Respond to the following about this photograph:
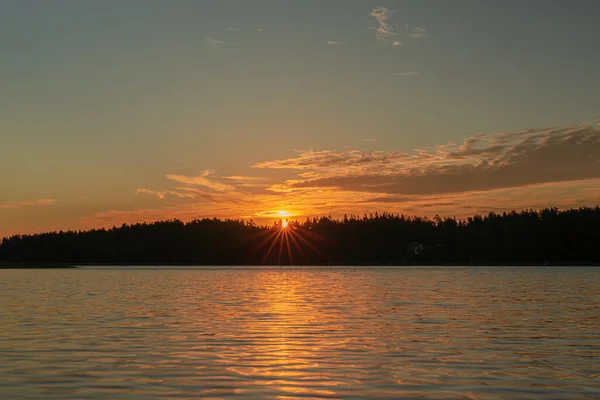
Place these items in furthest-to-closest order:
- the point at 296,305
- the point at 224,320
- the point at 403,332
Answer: the point at 296,305 → the point at 224,320 → the point at 403,332

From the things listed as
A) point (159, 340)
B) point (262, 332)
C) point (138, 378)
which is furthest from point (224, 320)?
point (138, 378)

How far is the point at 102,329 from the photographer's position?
1409 inches

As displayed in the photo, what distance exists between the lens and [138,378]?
70.9 ft

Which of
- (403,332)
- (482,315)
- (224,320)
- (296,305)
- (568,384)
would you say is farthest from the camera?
(296,305)

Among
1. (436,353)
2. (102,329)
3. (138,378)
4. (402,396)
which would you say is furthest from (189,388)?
(102,329)

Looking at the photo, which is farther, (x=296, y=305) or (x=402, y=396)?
(x=296, y=305)

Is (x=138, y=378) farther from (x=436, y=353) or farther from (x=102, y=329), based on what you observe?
(x=102, y=329)

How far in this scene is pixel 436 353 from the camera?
27047 millimetres

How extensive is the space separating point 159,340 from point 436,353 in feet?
42.2

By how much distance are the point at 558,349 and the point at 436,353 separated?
5632 millimetres

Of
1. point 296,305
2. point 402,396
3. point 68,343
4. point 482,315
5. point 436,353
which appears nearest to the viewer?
point 402,396

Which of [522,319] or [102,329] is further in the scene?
[522,319]

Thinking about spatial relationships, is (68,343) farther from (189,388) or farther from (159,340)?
(189,388)

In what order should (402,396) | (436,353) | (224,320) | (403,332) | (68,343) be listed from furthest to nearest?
(224,320) < (403,332) < (68,343) < (436,353) < (402,396)
